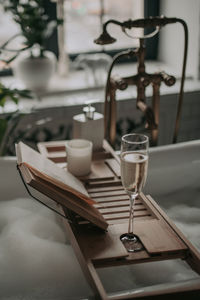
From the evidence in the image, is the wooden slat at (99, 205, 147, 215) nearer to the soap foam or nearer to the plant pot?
the soap foam

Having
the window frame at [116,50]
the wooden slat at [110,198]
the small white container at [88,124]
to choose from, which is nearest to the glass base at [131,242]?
the wooden slat at [110,198]

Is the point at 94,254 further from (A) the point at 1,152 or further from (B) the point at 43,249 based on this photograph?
(A) the point at 1,152

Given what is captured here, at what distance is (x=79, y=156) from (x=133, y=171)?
406mm

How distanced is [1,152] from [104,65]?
802 mm

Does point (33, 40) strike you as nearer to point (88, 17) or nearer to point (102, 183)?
point (88, 17)

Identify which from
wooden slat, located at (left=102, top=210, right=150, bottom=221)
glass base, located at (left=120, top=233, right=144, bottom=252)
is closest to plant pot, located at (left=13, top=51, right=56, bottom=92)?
wooden slat, located at (left=102, top=210, right=150, bottom=221)

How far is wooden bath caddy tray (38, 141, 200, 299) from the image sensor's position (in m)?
1.03

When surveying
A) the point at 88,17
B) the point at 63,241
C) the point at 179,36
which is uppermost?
the point at 88,17

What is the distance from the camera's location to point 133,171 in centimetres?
107

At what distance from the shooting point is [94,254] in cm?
106

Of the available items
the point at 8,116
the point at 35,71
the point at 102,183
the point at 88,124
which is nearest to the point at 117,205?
the point at 102,183

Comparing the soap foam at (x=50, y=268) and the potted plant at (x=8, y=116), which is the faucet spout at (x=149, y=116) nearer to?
the soap foam at (x=50, y=268)

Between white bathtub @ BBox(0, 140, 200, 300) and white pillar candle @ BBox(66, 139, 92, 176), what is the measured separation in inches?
6.7

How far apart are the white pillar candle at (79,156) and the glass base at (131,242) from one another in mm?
375
